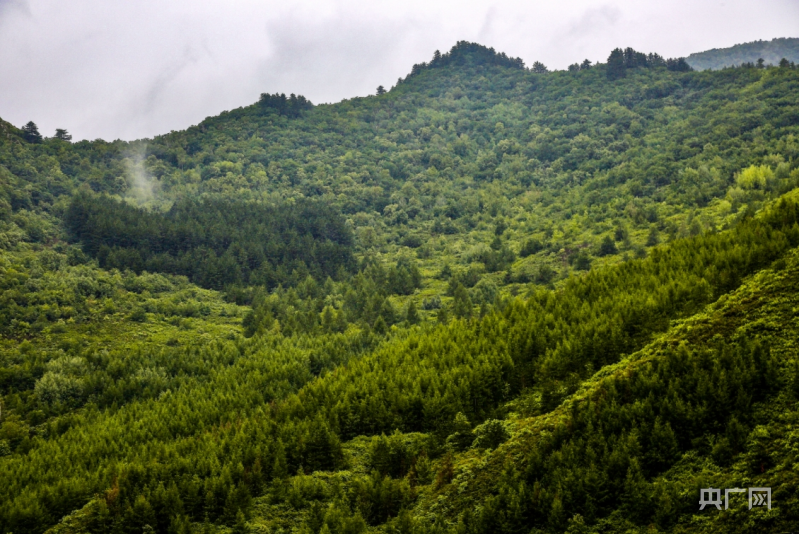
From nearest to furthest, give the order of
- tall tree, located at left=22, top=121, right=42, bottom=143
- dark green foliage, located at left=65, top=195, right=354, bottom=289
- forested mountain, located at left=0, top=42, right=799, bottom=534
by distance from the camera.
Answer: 1. forested mountain, located at left=0, top=42, right=799, bottom=534
2. dark green foliage, located at left=65, top=195, right=354, bottom=289
3. tall tree, located at left=22, top=121, right=42, bottom=143

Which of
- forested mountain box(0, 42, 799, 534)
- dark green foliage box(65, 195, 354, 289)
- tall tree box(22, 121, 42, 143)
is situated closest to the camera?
forested mountain box(0, 42, 799, 534)

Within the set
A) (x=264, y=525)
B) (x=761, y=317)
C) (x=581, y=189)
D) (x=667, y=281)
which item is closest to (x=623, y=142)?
(x=581, y=189)

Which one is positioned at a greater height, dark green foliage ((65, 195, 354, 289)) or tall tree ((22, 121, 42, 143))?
tall tree ((22, 121, 42, 143))

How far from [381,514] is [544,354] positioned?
2160 centimetres

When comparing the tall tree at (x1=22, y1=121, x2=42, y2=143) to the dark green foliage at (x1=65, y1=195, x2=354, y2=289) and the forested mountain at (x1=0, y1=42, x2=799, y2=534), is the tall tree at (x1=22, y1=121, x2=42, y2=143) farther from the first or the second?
the dark green foliage at (x1=65, y1=195, x2=354, y2=289)

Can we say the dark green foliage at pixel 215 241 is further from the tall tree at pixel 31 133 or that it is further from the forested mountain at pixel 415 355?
the tall tree at pixel 31 133

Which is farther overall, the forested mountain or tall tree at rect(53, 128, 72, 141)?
tall tree at rect(53, 128, 72, 141)

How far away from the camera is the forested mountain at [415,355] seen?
3166 centimetres

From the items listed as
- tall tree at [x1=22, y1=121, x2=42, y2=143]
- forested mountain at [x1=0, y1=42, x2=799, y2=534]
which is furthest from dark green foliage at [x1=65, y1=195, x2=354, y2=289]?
tall tree at [x1=22, y1=121, x2=42, y2=143]

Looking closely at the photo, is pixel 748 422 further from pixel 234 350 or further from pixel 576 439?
pixel 234 350

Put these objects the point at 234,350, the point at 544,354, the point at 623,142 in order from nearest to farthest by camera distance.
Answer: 1. the point at 544,354
2. the point at 234,350
3. the point at 623,142

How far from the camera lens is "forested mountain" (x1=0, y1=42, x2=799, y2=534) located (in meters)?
31.7

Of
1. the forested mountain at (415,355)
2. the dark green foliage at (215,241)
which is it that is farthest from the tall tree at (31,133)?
the dark green foliage at (215,241)

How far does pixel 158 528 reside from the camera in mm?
40875
